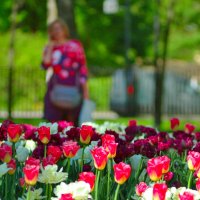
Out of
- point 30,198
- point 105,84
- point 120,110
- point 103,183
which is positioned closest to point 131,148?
point 103,183

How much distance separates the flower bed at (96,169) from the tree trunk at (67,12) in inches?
304

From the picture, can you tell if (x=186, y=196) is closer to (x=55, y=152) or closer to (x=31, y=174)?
(x=31, y=174)

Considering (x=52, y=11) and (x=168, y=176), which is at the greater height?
(x=52, y=11)

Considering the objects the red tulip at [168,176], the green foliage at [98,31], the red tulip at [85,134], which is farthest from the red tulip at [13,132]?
the green foliage at [98,31]

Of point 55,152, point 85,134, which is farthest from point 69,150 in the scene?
point 85,134

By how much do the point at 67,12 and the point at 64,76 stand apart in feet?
13.9

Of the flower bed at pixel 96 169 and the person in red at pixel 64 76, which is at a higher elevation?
the person in red at pixel 64 76

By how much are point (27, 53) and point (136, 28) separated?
1654 cm

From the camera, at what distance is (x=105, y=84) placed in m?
23.9

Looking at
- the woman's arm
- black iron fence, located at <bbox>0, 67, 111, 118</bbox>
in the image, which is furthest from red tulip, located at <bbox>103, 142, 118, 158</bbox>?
black iron fence, located at <bbox>0, 67, 111, 118</bbox>

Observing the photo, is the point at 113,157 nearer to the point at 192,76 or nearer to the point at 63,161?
the point at 63,161

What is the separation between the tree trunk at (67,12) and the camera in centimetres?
1226

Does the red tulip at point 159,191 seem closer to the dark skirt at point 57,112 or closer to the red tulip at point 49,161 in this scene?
the red tulip at point 49,161

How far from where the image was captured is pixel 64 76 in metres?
8.20
